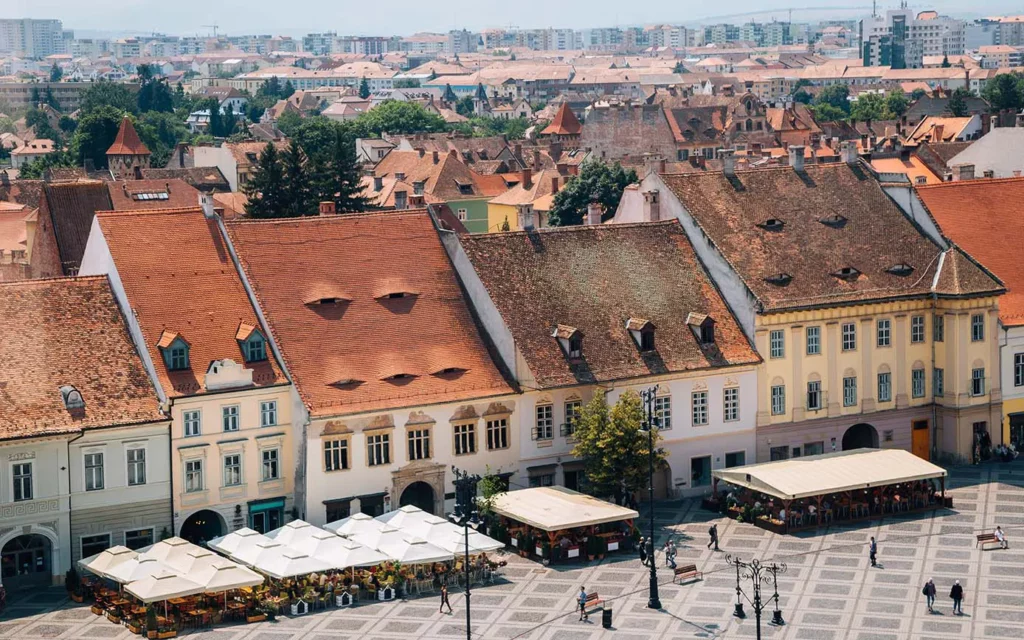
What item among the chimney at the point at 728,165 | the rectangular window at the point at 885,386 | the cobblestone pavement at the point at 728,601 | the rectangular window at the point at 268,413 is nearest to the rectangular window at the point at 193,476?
the rectangular window at the point at 268,413

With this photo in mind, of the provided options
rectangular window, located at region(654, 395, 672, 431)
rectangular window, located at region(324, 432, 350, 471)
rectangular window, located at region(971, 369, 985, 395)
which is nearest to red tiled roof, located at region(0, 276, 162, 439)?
rectangular window, located at region(324, 432, 350, 471)

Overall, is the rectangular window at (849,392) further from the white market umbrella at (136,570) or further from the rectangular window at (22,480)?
the rectangular window at (22,480)

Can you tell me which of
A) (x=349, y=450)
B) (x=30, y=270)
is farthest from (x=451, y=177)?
(x=349, y=450)

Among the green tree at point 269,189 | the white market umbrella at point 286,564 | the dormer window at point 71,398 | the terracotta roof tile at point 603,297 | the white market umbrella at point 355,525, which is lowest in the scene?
the white market umbrella at point 286,564

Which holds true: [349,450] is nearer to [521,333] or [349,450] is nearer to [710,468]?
[521,333]

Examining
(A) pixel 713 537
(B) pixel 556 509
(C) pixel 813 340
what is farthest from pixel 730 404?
(B) pixel 556 509

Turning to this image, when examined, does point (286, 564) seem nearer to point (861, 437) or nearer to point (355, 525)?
point (355, 525)

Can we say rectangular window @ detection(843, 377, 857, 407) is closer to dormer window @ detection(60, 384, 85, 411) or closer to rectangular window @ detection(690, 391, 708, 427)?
rectangular window @ detection(690, 391, 708, 427)
